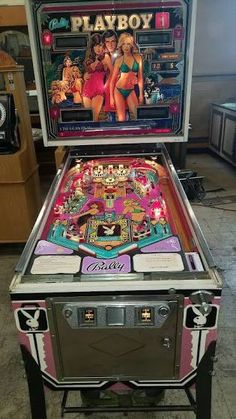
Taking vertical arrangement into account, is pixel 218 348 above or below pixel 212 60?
below

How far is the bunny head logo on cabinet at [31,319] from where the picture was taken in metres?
1.04

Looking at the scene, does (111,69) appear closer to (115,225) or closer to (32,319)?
(115,225)

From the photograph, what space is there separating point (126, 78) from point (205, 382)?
5.03ft

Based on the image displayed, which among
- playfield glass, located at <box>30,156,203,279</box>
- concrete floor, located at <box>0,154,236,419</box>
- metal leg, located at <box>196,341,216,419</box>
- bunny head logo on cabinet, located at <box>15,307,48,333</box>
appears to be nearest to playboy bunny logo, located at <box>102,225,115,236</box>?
playfield glass, located at <box>30,156,203,279</box>

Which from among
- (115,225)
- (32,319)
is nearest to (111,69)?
(115,225)

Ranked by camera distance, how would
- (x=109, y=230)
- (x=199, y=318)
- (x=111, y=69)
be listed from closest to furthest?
(x=199, y=318) → (x=109, y=230) → (x=111, y=69)

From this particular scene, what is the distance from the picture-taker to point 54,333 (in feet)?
3.55

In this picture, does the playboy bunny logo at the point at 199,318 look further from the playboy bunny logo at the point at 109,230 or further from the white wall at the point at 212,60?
the white wall at the point at 212,60

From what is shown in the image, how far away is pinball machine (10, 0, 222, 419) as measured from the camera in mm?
1035

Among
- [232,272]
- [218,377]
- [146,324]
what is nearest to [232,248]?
[232,272]

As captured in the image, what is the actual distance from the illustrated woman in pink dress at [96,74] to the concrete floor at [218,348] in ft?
4.68

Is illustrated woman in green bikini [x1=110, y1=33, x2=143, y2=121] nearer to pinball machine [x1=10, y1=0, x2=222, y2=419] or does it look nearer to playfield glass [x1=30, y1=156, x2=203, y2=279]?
pinball machine [x1=10, y1=0, x2=222, y2=419]

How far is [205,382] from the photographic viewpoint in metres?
1.13

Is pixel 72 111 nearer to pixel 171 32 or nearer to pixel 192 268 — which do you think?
pixel 171 32
